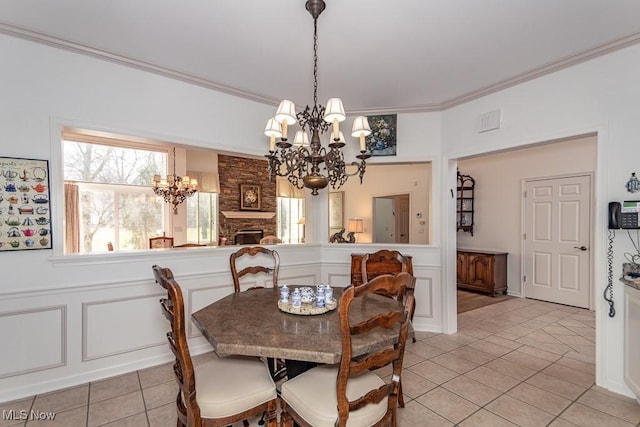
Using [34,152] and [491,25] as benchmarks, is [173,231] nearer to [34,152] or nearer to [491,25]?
[34,152]

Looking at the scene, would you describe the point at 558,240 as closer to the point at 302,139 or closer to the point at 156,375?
the point at 302,139

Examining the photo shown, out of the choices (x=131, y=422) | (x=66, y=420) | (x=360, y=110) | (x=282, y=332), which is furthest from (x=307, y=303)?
(x=360, y=110)

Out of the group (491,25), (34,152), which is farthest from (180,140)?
(491,25)

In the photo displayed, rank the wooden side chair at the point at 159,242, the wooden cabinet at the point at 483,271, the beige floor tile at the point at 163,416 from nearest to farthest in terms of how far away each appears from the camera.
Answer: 1. the beige floor tile at the point at 163,416
2. the wooden cabinet at the point at 483,271
3. the wooden side chair at the point at 159,242

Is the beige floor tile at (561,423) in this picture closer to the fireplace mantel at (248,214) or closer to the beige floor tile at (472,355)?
the beige floor tile at (472,355)

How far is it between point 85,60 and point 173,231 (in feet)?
15.9

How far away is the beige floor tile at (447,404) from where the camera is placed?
2.11 metres

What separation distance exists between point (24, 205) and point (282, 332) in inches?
86.6

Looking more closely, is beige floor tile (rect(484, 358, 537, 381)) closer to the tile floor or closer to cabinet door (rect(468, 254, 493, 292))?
the tile floor

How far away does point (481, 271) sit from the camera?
548 cm

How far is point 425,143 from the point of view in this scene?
12.4ft

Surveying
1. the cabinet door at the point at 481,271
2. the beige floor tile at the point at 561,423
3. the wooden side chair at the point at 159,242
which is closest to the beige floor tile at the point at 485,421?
the beige floor tile at the point at 561,423

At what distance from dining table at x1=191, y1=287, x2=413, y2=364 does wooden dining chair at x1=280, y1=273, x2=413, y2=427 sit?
6 centimetres

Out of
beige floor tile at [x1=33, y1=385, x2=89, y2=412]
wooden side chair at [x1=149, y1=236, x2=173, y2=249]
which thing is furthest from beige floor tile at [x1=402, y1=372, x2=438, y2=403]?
wooden side chair at [x1=149, y1=236, x2=173, y2=249]
